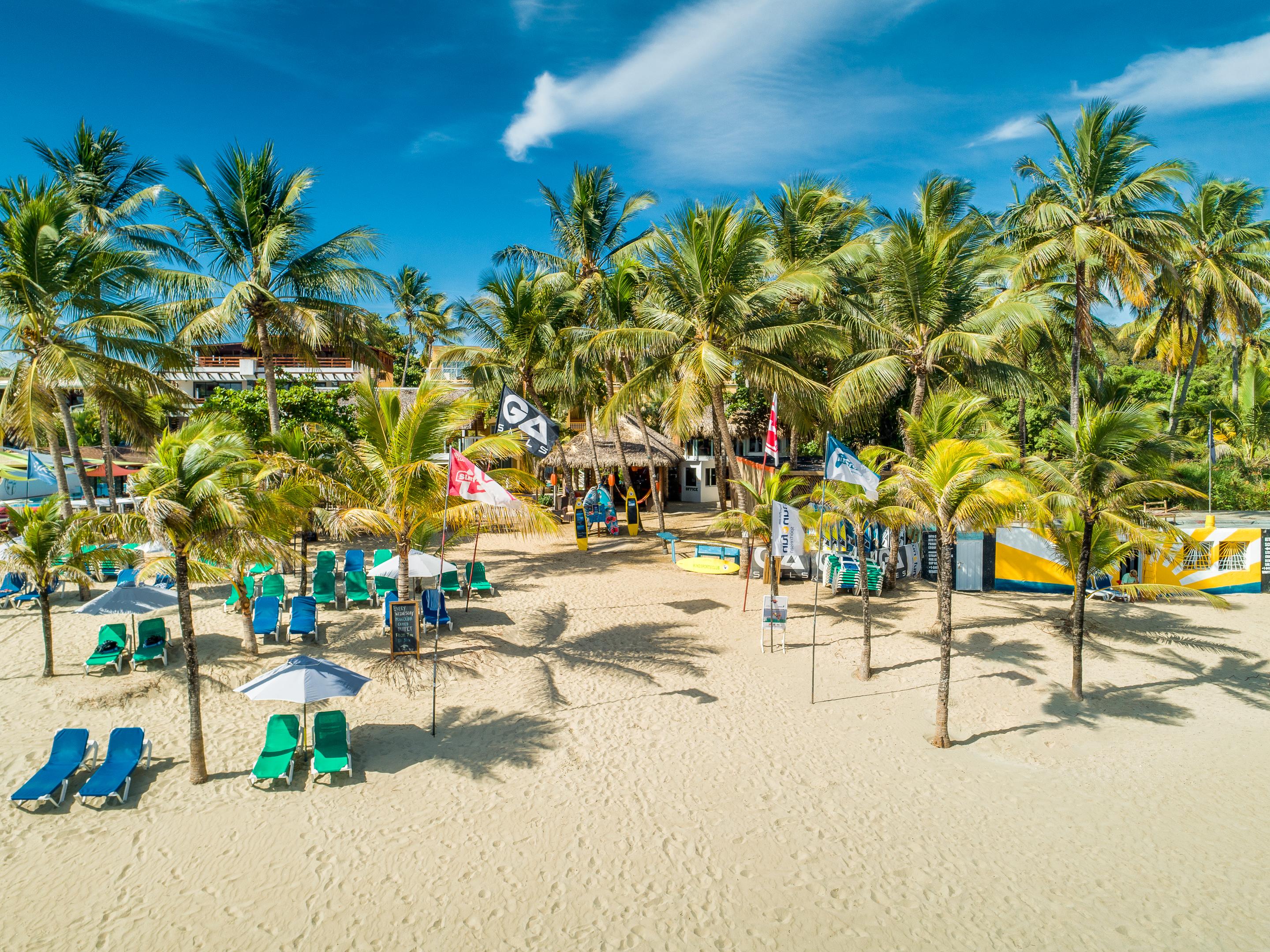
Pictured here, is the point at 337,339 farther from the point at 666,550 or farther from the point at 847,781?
the point at 847,781

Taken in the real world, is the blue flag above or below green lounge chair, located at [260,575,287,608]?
above

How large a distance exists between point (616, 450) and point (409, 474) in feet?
58.2

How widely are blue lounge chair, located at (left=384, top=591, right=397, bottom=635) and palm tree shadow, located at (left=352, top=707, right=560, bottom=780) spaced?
3041 mm

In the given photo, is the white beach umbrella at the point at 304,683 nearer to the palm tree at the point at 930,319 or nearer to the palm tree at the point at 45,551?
the palm tree at the point at 45,551

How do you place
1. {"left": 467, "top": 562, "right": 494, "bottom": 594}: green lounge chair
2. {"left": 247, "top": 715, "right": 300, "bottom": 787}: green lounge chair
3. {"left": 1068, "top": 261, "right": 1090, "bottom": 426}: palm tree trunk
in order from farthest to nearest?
{"left": 1068, "top": 261, "right": 1090, "bottom": 426}: palm tree trunk, {"left": 467, "top": 562, "right": 494, "bottom": 594}: green lounge chair, {"left": 247, "top": 715, "right": 300, "bottom": 787}: green lounge chair

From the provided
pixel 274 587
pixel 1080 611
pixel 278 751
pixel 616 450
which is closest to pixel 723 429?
pixel 1080 611

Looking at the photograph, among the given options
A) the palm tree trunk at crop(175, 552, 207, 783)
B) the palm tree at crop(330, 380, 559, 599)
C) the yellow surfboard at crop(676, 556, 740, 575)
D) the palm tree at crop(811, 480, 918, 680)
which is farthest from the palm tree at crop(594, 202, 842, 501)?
the palm tree trunk at crop(175, 552, 207, 783)

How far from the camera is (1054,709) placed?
992cm

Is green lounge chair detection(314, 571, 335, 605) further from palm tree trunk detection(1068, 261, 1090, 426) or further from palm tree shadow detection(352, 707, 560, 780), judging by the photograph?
palm tree trunk detection(1068, 261, 1090, 426)

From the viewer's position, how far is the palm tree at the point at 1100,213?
1703 centimetres

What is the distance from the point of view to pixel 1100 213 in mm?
17766

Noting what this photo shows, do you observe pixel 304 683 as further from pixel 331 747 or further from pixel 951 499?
pixel 951 499

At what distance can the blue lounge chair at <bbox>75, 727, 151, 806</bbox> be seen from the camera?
6.88 m

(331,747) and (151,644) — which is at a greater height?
(151,644)
